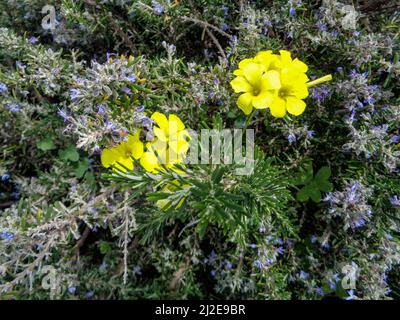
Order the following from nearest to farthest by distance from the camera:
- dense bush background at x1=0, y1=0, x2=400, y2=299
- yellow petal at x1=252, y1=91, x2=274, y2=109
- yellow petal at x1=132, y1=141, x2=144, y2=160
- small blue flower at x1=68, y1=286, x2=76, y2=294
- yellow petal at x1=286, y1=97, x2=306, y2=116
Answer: yellow petal at x1=252, y1=91, x2=274, y2=109
yellow petal at x1=286, y1=97, x2=306, y2=116
yellow petal at x1=132, y1=141, x2=144, y2=160
dense bush background at x1=0, y1=0, x2=400, y2=299
small blue flower at x1=68, y1=286, x2=76, y2=294

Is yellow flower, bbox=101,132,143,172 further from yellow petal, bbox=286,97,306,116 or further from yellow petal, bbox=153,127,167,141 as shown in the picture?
yellow petal, bbox=286,97,306,116

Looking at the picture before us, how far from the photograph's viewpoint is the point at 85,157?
2322 mm

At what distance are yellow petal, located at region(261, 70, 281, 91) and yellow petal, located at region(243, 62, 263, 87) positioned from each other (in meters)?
0.03

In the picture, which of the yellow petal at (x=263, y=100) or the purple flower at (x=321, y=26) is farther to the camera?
the purple flower at (x=321, y=26)

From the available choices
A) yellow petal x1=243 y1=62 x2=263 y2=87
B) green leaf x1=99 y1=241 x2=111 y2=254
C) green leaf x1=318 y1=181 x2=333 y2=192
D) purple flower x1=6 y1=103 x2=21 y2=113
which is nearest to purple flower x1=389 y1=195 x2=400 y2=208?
green leaf x1=318 y1=181 x2=333 y2=192

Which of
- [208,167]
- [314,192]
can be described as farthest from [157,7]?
[314,192]

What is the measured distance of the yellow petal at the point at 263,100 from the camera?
4.48 ft

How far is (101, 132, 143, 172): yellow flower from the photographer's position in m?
1.60

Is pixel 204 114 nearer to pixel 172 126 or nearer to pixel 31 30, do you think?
pixel 172 126

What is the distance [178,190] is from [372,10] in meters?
1.51

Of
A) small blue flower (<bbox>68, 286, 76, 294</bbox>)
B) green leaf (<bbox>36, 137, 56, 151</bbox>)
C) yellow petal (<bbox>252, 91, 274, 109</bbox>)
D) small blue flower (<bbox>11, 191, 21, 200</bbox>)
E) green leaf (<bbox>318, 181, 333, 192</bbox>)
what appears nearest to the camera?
yellow petal (<bbox>252, 91, 274, 109</bbox>)

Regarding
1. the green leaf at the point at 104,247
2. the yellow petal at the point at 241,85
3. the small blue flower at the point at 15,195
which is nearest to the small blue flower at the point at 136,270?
the green leaf at the point at 104,247

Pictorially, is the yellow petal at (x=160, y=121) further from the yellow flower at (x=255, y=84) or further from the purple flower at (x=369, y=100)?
the purple flower at (x=369, y=100)
